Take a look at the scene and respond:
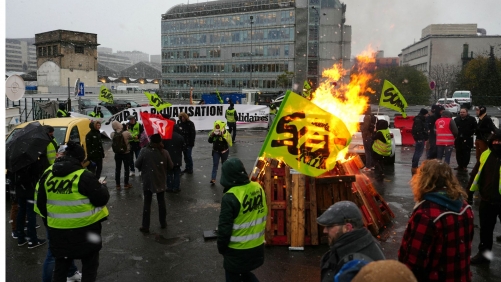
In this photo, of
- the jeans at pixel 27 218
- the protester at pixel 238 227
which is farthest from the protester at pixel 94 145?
the protester at pixel 238 227

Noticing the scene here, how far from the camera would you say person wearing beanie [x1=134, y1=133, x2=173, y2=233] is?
7543 mm

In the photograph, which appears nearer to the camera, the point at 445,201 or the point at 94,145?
the point at 445,201

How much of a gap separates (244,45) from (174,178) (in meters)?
77.5

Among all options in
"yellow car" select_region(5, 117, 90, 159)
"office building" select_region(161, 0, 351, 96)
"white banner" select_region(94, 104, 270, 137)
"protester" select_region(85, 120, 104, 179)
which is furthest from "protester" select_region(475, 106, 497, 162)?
"office building" select_region(161, 0, 351, 96)

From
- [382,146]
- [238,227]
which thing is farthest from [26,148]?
[382,146]

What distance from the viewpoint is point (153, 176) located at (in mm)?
7555

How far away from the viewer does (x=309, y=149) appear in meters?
5.55

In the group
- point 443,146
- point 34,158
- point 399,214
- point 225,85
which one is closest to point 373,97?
point 225,85

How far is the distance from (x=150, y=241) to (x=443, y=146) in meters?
8.97

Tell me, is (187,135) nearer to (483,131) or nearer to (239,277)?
(483,131)

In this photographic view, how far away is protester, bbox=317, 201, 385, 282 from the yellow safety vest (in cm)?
273

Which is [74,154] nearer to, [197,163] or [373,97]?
[197,163]

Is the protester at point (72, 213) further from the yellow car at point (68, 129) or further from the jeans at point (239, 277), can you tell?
the yellow car at point (68, 129)

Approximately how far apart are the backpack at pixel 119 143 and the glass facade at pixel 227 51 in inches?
2562
